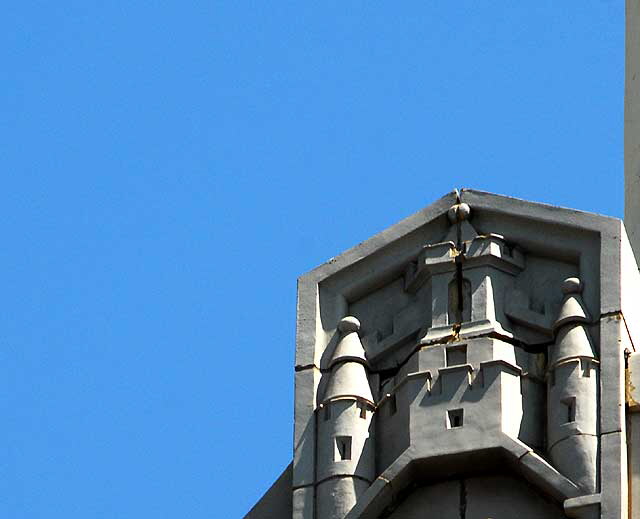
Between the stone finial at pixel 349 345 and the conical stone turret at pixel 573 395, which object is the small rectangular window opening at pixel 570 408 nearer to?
the conical stone turret at pixel 573 395

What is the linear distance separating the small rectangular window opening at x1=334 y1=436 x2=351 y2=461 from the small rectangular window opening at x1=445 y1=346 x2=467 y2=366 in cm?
128

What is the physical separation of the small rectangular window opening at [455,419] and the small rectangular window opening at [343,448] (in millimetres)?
1117

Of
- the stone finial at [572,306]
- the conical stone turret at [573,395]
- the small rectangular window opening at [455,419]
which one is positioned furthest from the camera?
the stone finial at [572,306]

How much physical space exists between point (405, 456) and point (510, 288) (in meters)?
2.15

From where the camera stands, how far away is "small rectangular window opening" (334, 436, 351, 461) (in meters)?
27.3

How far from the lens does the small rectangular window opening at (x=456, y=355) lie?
27141 millimetres

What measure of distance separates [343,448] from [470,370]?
1.53m

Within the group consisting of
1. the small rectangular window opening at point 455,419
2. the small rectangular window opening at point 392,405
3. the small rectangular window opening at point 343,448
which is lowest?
the small rectangular window opening at point 343,448

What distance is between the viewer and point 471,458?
26.7m

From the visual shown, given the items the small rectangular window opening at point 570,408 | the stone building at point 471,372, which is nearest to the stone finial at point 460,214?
the stone building at point 471,372

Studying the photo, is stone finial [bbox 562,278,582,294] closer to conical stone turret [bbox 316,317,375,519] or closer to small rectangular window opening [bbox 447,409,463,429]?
small rectangular window opening [bbox 447,409,463,429]

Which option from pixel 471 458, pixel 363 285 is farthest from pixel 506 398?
pixel 363 285

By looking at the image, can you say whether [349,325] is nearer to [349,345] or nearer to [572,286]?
[349,345]

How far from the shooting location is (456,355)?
27.2 m
